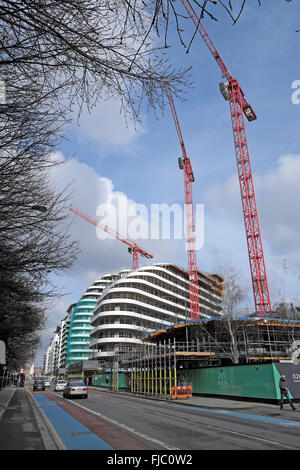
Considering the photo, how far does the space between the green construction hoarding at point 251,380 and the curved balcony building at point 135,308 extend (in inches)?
1537

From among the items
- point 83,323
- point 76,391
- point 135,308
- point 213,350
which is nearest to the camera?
point 76,391

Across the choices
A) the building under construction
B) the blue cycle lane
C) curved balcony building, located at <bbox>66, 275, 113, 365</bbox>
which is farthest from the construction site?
curved balcony building, located at <bbox>66, 275, 113, 365</bbox>

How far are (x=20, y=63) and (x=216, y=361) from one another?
31.7m

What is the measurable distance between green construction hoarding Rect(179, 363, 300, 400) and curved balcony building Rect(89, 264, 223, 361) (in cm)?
3903

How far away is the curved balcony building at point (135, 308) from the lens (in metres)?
65.5

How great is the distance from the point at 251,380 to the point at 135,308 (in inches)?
2101

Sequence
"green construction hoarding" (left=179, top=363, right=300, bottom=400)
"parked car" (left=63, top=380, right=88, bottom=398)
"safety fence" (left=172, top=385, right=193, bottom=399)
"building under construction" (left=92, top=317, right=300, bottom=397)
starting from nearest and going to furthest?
"green construction hoarding" (left=179, top=363, right=300, bottom=400)
"safety fence" (left=172, top=385, right=193, bottom=399)
"parked car" (left=63, top=380, right=88, bottom=398)
"building under construction" (left=92, top=317, right=300, bottom=397)


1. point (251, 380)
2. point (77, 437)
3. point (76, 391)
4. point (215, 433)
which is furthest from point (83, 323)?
point (215, 433)

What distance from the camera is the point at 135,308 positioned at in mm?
69812

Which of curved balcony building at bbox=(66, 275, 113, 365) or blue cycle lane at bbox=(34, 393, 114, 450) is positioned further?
curved balcony building at bbox=(66, 275, 113, 365)

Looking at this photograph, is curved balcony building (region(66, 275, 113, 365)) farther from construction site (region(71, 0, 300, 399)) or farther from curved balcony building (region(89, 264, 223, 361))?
construction site (region(71, 0, 300, 399))

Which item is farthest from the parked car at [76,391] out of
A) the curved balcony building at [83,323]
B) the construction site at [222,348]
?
the curved balcony building at [83,323]

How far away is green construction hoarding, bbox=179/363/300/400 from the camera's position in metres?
16.4

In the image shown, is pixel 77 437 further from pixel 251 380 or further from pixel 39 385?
pixel 39 385
